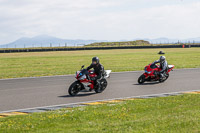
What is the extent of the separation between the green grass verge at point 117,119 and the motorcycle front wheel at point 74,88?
9.70 feet

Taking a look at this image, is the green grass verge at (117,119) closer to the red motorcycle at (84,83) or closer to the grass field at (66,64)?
the red motorcycle at (84,83)

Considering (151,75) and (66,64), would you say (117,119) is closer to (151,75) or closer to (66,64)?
(151,75)

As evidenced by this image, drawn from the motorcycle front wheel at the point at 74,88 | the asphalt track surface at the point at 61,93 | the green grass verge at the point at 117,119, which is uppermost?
the motorcycle front wheel at the point at 74,88

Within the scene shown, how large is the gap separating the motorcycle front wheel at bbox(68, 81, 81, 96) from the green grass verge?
2.96 m

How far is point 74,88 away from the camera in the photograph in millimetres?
13055

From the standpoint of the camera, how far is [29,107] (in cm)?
1062

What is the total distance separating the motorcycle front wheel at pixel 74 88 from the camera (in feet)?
42.5

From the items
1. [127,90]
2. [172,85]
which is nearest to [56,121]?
[127,90]

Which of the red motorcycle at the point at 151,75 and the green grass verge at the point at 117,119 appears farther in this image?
the red motorcycle at the point at 151,75

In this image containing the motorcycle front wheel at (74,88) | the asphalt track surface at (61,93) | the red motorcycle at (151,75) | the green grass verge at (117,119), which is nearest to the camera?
the green grass verge at (117,119)

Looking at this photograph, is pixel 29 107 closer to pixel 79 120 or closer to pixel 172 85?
pixel 79 120

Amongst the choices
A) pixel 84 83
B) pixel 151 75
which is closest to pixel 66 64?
pixel 151 75

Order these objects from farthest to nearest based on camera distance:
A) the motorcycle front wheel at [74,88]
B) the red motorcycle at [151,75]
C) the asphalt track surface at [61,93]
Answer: the red motorcycle at [151,75], the motorcycle front wheel at [74,88], the asphalt track surface at [61,93]

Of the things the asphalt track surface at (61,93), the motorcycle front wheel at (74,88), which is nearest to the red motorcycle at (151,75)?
the asphalt track surface at (61,93)
